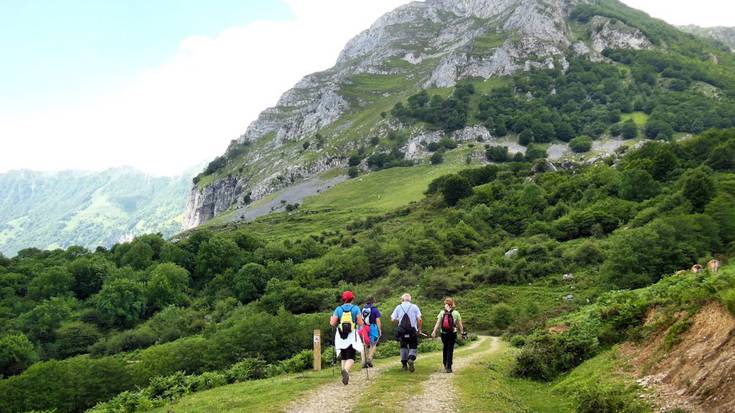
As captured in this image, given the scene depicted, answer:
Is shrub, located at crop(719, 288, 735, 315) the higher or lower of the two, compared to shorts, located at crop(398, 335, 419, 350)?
higher

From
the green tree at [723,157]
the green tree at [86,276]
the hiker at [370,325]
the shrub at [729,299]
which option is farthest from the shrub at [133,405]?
the green tree at [86,276]

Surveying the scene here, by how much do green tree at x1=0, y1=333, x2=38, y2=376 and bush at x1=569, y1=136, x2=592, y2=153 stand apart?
148036 millimetres

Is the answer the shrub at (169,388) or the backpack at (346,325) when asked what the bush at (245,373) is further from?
the backpack at (346,325)

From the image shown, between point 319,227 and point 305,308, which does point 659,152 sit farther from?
point 319,227

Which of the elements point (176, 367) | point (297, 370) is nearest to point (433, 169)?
point (176, 367)

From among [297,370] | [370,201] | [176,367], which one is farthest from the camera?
[370,201]

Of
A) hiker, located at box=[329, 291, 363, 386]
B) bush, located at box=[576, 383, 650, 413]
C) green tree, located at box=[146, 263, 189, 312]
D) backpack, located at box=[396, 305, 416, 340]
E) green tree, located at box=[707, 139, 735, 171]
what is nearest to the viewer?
bush, located at box=[576, 383, 650, 413]

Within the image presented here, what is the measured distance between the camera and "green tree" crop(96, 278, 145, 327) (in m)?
87.3

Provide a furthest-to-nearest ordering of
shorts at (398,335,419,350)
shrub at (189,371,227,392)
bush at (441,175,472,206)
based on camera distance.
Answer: bush at (441,175,472,206) < shrub at (189,371,227,392) < shorts at (398,335,419,350)

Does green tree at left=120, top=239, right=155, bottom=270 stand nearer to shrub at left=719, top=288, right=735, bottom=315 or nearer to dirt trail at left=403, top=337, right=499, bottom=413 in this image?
dirt trail at left=403, top=337, right=499, bottom=413

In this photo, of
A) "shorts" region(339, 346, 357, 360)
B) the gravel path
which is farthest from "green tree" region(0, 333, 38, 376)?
"shorts" region(339, 346, 357, 360)

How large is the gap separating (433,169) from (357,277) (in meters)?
83.2

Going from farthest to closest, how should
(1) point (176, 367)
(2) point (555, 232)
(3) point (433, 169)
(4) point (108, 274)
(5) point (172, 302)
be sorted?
(3) point (433, 169)
(4) point (108, 274)
(5) point (172, 302)
(2) point (555, 232)
(1) point (176, 367)

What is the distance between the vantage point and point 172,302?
305ft
